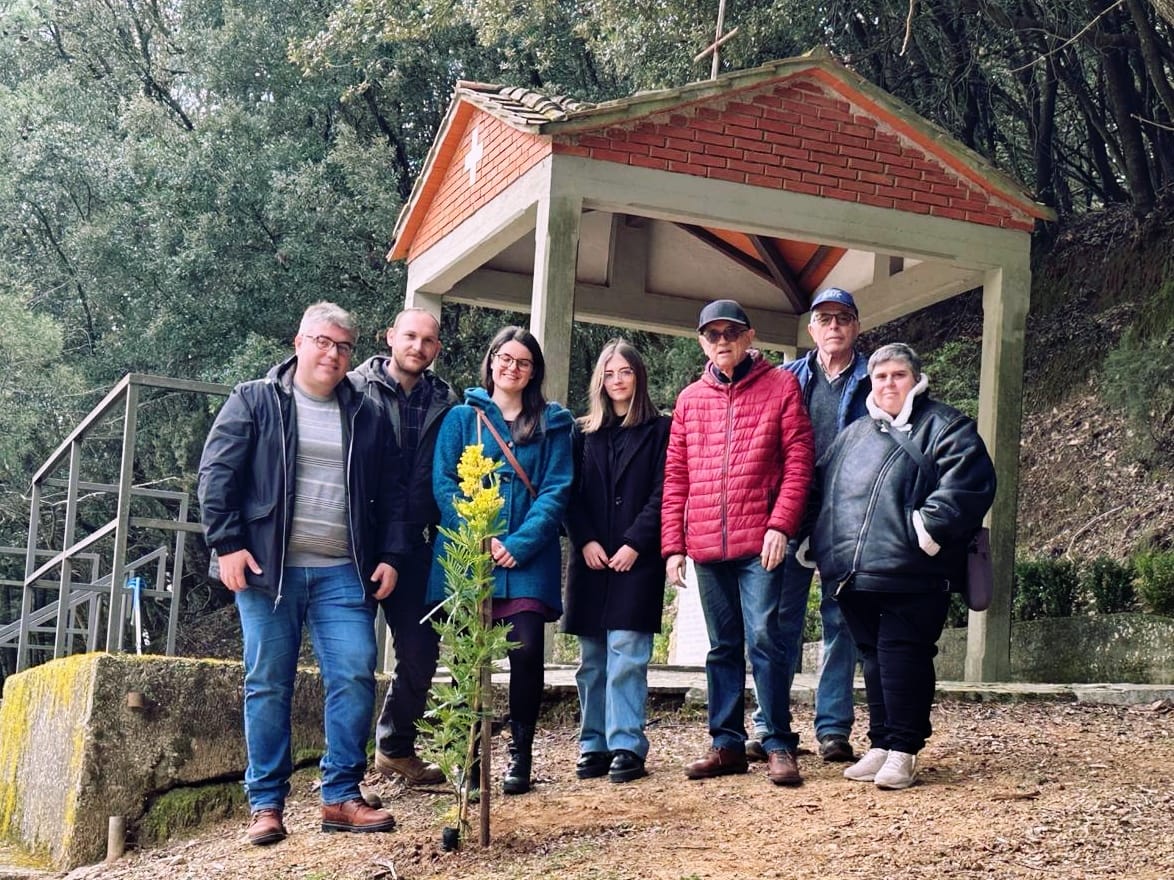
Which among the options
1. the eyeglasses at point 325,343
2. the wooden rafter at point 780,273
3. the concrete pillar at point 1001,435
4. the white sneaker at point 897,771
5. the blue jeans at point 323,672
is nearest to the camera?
the white sneaker at point 897,771

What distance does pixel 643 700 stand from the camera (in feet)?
18.3

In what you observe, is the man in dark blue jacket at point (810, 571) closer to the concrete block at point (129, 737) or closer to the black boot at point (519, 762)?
the black boot at point (519, 762)

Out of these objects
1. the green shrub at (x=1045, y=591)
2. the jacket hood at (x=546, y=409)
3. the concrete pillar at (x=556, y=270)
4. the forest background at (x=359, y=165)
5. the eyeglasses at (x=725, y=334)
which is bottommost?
the green shrub at (x=1045, y=591)

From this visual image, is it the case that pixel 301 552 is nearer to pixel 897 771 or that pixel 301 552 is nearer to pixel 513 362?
pixel 513 362

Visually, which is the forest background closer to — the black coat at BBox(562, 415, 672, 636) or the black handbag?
the black handbag

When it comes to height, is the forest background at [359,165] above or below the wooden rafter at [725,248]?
above

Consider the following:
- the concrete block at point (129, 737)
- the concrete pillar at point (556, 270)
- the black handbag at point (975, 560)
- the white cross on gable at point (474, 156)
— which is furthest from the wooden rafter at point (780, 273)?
the black handbag at point (975, 560)

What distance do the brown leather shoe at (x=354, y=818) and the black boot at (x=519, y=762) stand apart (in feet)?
1.59

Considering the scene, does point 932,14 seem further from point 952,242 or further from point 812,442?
point 812,442

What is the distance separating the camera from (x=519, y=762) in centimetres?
543

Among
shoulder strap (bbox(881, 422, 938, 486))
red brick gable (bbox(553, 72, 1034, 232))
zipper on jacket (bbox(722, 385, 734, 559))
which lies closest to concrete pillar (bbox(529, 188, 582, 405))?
red brick gable (bbox(553, 72, 1034, 232))

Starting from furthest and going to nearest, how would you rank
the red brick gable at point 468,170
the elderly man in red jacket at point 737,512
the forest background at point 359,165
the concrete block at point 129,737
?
the forest background at point 359,165, the red brick gable at point 468,170, the concrete block at point 129,737, the elderly man in red jacket at point 737,512

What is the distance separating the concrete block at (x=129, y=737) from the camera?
5980mm

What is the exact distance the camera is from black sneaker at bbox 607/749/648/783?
5.48m
